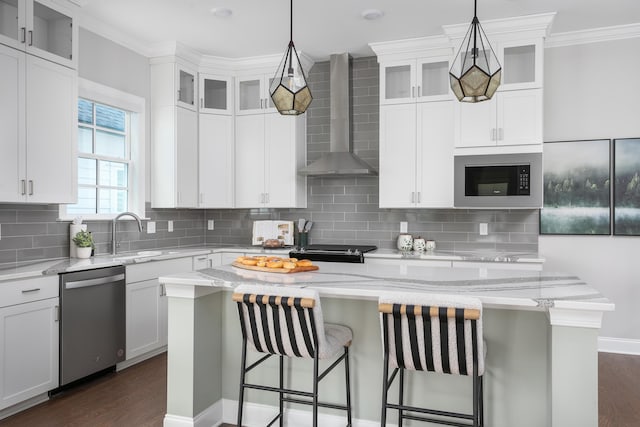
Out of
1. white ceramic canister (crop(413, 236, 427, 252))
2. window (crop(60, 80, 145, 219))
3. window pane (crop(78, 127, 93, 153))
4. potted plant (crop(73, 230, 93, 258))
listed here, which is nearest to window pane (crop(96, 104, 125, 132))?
window (crop(60, 80, 145, 219))

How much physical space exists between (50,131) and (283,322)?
2357 millimetres

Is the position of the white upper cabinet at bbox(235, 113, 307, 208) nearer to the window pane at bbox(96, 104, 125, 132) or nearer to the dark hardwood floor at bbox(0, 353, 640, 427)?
the window pane at bbox(96, 104, 125, 132)

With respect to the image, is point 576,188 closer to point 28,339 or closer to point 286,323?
point 286,323

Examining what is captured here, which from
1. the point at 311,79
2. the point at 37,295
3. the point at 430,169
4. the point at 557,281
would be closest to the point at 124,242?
the point at 37,295

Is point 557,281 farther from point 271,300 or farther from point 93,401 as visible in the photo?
point 93,401

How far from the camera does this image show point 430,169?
4582 millimetres

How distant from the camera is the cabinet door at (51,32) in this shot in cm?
324

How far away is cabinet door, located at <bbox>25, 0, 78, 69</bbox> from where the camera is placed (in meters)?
3.24

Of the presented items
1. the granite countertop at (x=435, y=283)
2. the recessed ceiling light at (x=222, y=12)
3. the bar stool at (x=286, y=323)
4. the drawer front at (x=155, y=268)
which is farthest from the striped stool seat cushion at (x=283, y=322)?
the recessed ceiling light at (x=222, y=12)

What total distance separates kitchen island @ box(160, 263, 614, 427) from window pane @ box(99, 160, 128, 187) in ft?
6.99

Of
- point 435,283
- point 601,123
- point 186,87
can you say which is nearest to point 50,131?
point 186,87

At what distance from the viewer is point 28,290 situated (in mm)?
3016

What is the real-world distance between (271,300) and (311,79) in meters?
3.61

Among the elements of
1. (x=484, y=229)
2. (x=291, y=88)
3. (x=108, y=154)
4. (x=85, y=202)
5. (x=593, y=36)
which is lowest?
(x=484, y=229)
